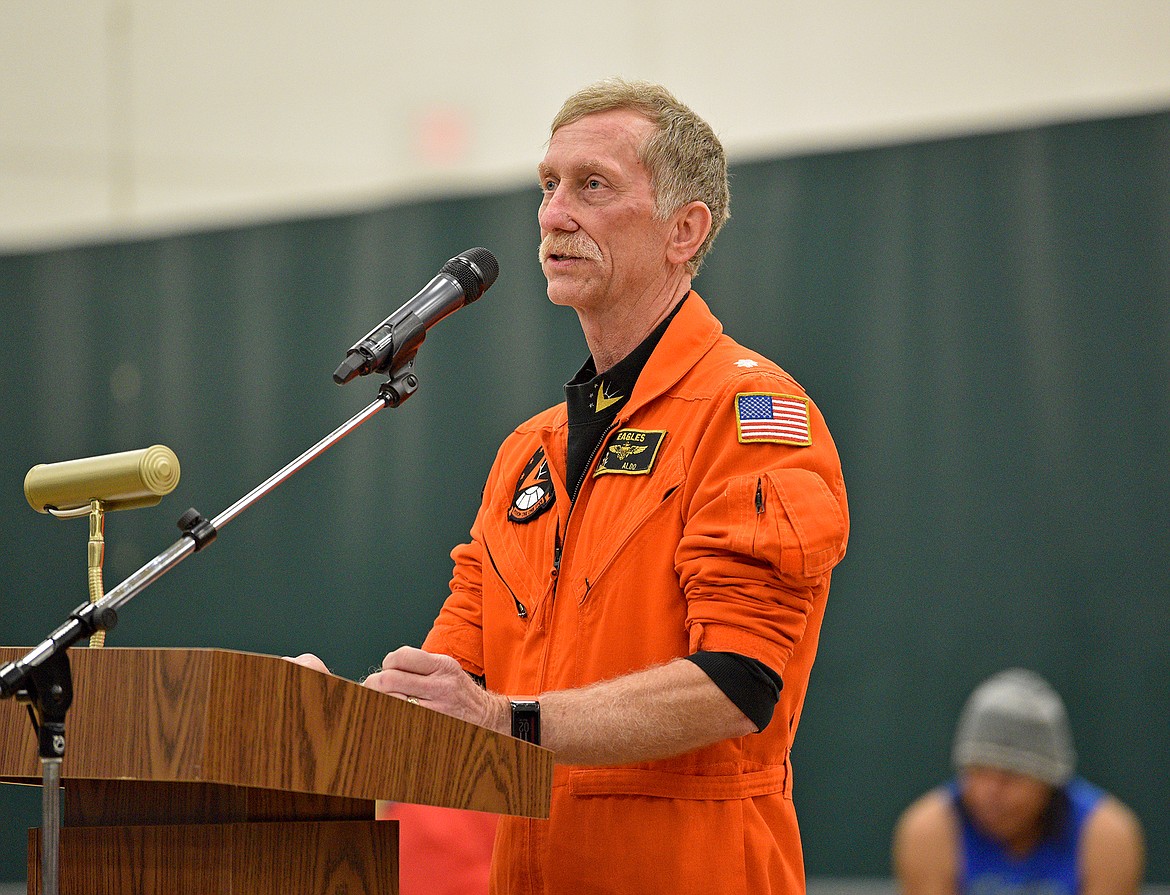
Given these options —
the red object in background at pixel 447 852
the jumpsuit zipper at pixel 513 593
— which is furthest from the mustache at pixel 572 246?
the red object in background at pixel 447 852

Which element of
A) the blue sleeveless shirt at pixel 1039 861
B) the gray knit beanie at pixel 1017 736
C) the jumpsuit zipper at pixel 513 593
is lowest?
the blue sleeveless shirt at pixel 1039 861

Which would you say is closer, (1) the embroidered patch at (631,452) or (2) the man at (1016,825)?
(1) the embroidered patch at (631,452)

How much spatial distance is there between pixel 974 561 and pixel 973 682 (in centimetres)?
31

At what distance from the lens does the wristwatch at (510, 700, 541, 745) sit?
1506 millimetres

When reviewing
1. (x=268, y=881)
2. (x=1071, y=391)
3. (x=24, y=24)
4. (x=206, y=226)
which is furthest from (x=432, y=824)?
(x=24, y=24)

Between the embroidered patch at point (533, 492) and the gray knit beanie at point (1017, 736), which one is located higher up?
the embroidered patch at point (533, 492)

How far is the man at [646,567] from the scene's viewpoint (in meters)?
1.56

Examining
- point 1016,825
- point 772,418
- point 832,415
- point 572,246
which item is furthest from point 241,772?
point 832,415

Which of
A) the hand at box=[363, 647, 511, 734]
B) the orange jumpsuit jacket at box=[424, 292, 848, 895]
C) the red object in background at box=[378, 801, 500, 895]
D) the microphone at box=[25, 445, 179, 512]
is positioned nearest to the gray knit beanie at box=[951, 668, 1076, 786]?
the red object in background at box=[378, 801, 500, 895]

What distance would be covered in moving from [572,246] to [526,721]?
27.6 inches

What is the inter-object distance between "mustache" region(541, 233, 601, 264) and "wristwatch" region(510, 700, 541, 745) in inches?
26.2

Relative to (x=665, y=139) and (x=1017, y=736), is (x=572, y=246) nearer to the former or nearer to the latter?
(x=665, y=139)

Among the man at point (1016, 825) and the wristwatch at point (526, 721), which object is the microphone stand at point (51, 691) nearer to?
the wristwatch at point (526, 721)

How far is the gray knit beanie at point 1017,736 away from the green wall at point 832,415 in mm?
686
